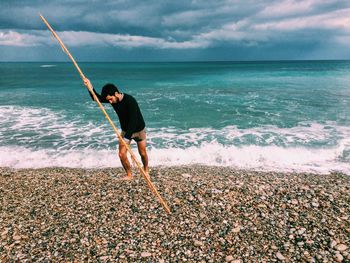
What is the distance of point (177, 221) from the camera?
20.5 ft

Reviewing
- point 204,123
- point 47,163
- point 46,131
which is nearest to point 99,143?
point 47,163

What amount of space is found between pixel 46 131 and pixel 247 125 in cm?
1305

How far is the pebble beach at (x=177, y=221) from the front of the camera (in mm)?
5312

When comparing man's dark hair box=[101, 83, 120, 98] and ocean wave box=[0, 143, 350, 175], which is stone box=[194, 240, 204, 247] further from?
ocean wave box=[0, 143, 350, 175]

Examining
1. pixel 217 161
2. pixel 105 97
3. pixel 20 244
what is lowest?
pixel 217 161

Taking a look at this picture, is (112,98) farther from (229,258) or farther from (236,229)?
(229,258)

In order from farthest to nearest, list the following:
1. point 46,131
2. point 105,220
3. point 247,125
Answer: point 247,125
point 46,131
point 105,220

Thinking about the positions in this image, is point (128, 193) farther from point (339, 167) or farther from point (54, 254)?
point (339, 167)

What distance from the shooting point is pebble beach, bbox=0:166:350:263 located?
5.31 m

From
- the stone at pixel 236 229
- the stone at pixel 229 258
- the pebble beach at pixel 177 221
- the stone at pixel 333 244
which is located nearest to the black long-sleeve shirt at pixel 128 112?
the pebble beach at pixel 177 221

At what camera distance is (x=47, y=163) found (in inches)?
494

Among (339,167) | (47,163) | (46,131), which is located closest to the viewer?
(339,167)

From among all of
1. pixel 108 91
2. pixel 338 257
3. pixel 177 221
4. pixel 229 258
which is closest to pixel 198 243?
pixel 229 258

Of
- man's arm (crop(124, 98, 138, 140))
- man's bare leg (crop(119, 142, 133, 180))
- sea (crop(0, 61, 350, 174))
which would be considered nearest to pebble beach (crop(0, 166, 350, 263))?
man's bare leg (crop(119, 142, 133, 180))
